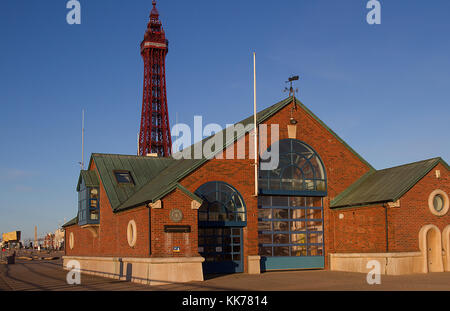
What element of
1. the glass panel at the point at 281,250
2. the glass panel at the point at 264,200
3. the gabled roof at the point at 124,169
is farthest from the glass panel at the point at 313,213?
the gabled roof at the point at 124,169

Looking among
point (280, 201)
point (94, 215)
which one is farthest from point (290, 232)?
point (94, 215)

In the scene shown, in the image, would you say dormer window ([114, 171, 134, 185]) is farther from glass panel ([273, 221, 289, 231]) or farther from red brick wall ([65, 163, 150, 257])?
glass panel ([273, 221, 289, 231])

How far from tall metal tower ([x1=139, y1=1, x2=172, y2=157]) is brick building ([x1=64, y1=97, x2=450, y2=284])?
51.1m

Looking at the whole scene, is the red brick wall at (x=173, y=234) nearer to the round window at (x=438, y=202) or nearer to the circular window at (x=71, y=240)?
the round window at (x=438, y=202)

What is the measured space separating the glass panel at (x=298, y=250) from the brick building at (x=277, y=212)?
0.10m

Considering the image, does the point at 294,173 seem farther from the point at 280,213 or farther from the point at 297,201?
the point at 280,213

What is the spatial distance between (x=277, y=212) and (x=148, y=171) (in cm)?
1001

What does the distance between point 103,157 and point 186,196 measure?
13.0 m

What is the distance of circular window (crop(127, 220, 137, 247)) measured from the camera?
2849cm

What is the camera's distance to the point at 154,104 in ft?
286
